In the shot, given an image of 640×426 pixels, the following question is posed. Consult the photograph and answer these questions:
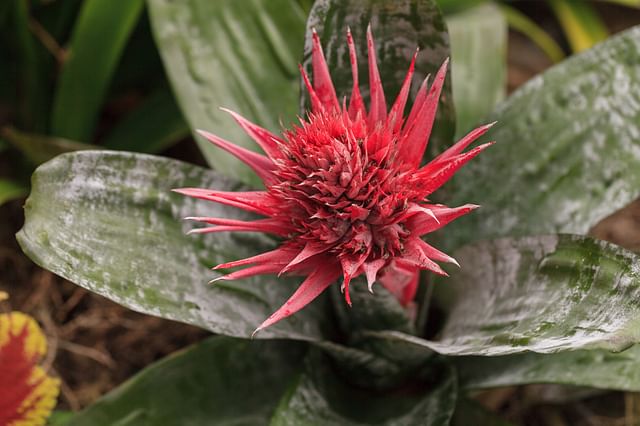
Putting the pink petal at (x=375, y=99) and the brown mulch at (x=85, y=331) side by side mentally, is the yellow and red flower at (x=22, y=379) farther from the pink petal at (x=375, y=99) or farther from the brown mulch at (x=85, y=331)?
the pink petal at (x=375, y=99)

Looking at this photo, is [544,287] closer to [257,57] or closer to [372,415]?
[372,415]

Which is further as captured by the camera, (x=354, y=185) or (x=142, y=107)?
(x=142, y=107)

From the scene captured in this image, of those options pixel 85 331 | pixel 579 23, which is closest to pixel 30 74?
pixel 85 331

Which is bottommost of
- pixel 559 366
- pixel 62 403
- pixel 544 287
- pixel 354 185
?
pixel 62 403

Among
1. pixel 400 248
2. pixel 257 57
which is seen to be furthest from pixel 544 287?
pixel 257 57

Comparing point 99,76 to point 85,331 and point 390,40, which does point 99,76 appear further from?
point 390,40

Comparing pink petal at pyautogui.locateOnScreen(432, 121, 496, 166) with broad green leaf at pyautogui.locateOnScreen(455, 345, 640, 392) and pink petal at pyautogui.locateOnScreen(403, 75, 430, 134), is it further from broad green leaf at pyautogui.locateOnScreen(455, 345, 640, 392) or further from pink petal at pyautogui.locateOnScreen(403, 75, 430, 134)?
broad green leaf at pyautogui.locateOnScreen(455, 345, 640, 392)

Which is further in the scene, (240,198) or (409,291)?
(409,291)
